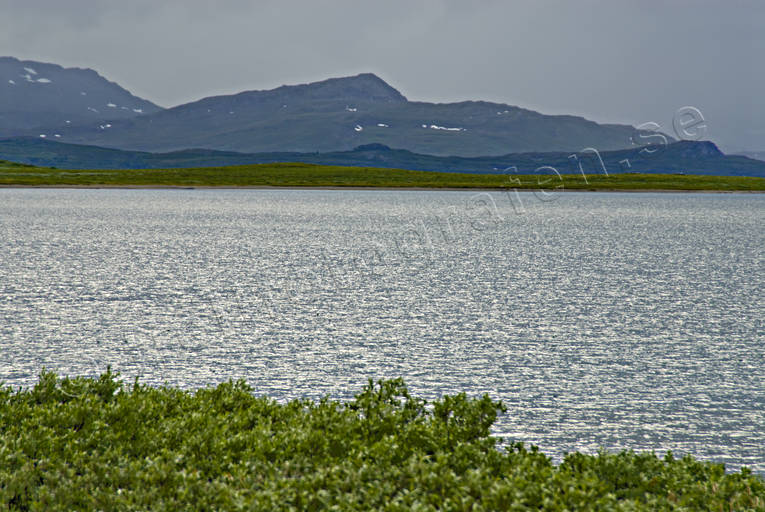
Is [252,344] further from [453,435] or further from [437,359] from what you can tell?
[453,435]

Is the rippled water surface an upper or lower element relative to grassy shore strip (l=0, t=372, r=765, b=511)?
lower

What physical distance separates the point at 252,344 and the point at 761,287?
30765 mm

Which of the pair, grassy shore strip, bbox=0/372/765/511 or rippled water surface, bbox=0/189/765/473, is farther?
rippled water surface, bbox=0/189/765/473

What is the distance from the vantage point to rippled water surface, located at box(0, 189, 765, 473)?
16.7 meters

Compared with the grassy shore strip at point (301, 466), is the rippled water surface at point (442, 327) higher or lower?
lower

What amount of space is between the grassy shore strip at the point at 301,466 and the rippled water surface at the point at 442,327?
372 cm

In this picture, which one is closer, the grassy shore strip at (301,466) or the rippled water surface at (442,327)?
the grassy shore strip at (301,466)

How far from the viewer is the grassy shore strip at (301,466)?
28.5 ft

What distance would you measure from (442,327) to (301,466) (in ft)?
54.9

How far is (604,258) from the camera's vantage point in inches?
2089

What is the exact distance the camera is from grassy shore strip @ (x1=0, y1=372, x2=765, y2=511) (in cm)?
870

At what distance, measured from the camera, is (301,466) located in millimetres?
9734

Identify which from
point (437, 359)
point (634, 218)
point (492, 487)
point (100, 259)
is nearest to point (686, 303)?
point (437, 359)

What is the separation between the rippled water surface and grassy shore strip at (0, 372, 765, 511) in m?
3.72
